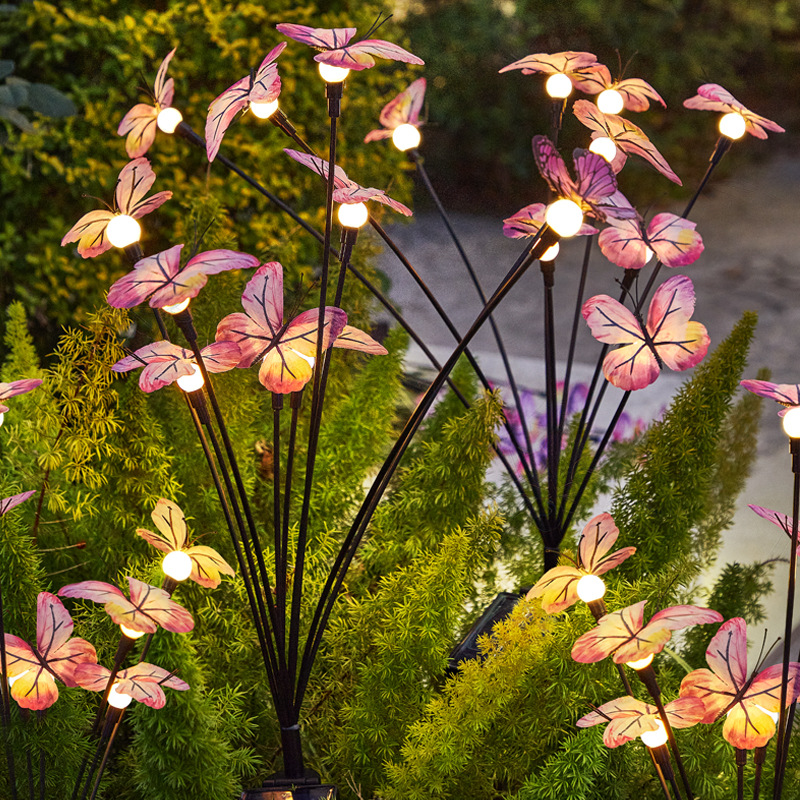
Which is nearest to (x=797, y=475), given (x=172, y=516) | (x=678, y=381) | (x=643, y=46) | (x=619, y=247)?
(x=619, y=247)

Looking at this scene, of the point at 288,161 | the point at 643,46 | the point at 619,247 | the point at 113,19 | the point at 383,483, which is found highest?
the point at 643,46

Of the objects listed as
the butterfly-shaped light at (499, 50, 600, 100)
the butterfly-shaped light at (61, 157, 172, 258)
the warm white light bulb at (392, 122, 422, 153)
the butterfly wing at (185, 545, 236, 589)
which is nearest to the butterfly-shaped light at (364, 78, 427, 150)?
the warm white light bulb at (392, 122, 422, 153)

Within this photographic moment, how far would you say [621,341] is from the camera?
0.36 m

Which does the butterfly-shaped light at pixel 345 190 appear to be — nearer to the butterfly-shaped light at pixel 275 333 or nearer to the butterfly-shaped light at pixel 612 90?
the butterfly-shaped light at pixel 275 333

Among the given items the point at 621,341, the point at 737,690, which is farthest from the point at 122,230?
the point at 737,690

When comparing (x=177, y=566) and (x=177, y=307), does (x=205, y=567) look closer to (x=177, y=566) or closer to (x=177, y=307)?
(x=177, y=566)

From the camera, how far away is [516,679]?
417mm

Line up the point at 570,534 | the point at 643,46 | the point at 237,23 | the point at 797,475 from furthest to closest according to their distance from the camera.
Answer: the point at 643,46 < the point at 237,23 < the point at 570,534 < the point at 797,475

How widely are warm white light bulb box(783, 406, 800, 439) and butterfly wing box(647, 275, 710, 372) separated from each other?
0.14 ft

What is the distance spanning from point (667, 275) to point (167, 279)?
2242 mm

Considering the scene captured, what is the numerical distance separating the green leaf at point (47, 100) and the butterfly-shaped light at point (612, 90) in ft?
1.99

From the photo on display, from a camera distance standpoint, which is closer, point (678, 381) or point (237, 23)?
point (237, 23)

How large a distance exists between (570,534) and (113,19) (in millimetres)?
1165

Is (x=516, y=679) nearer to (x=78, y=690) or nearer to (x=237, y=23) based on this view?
(x=78, y=690)
